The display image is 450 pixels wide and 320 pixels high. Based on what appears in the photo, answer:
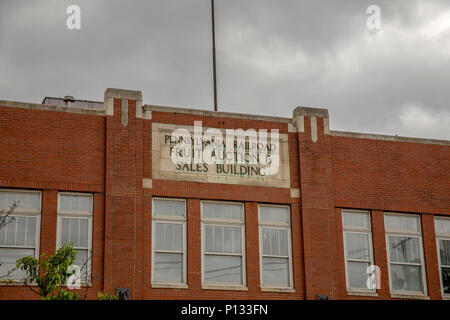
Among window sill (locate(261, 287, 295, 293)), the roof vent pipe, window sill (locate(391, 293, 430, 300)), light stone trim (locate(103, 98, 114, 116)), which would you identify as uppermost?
the roof vent pipe

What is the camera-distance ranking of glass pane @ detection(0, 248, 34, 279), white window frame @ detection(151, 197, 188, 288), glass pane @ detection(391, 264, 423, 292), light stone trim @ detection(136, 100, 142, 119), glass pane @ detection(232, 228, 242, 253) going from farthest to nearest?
glass pane @ detection(391, 264, 423, 292), glass pane @ detection(232, 228, 242, 253), light stone trim @ detection(136, 100, 142, 119), white window frame @ detection(151, 197, 188, 288), glass pane @ detection(0, 248, 34, 279)

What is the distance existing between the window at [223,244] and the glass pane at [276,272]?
2.39 ft

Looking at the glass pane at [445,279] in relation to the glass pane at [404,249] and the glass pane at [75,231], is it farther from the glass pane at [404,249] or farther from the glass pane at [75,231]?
the glass pane at [75,231]

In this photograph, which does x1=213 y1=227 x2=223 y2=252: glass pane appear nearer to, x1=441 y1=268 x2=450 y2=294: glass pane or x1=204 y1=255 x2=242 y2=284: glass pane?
x1=204 y1=255 x2=242 y2=284: glass pane

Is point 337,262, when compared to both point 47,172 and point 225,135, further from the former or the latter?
point 47,172

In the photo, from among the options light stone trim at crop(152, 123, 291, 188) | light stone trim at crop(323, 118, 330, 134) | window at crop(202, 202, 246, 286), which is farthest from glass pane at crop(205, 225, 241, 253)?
light stone trim at crop(323, 118, 330, 134)

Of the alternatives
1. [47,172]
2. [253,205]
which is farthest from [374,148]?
[47,172]

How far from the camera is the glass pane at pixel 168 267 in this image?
75.2 ft

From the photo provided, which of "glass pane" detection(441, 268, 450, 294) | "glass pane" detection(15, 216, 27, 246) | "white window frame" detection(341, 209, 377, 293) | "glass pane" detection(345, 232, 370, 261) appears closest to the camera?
"glass pane" detection(15, 216, 27, 246)

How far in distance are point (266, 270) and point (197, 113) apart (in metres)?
5.21

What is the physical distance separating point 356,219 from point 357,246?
873mm

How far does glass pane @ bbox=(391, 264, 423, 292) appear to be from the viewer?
25188 millimetres

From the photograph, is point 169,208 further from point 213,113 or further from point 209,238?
point 213,113

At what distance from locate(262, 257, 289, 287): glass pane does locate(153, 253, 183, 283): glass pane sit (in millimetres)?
2591
